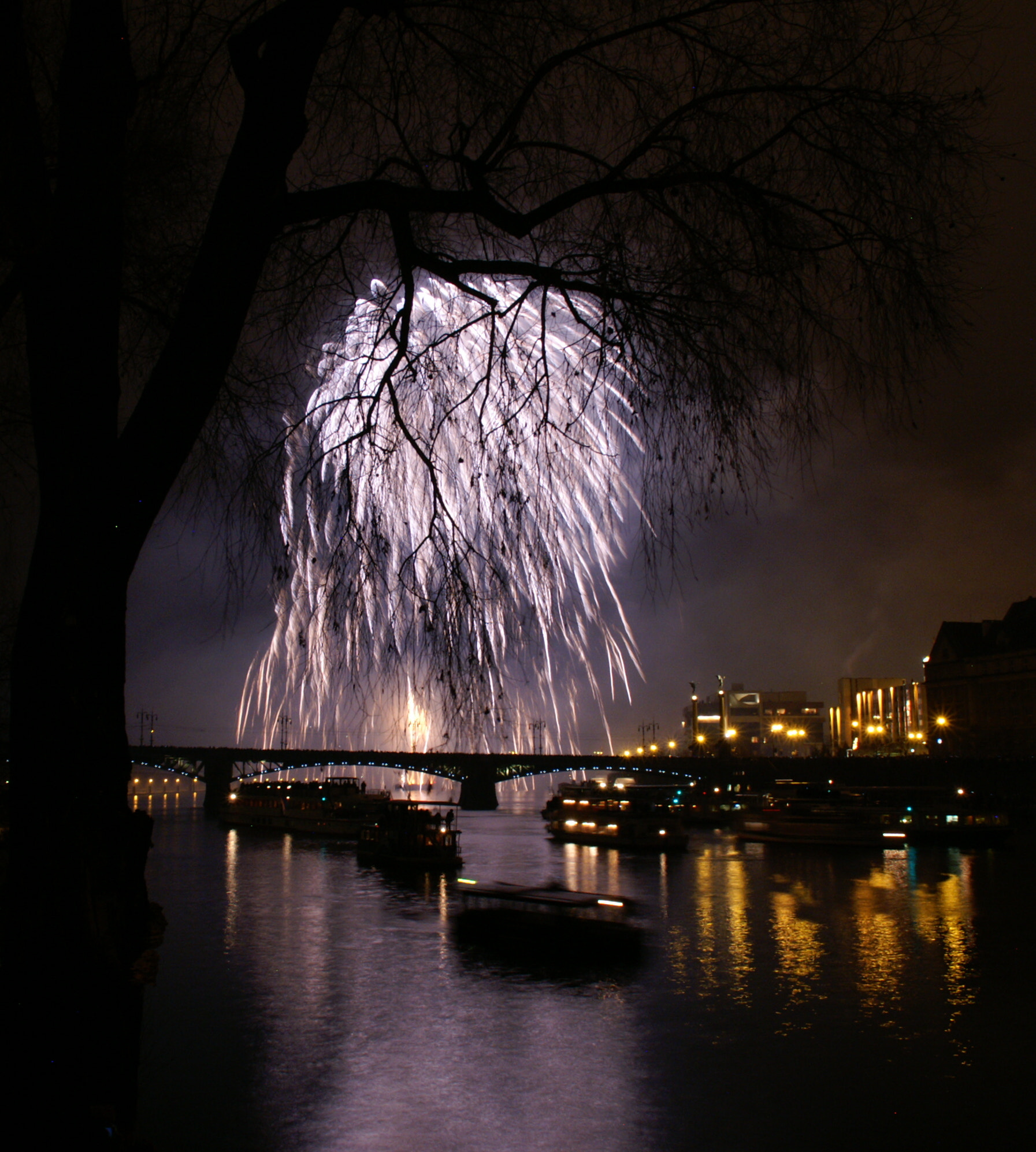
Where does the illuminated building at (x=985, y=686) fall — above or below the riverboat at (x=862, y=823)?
above

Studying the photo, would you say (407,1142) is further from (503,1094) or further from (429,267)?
(429,267)

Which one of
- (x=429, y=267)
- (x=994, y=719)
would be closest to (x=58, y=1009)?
(x=429, y=267)

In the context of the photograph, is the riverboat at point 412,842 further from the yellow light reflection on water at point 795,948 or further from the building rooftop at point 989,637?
the building rooftop at point 989,637

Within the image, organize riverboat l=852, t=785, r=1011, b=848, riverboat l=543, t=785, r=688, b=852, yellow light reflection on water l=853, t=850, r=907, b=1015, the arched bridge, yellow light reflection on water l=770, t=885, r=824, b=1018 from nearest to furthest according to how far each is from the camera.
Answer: yellow light reflection on water l=853, t=850, r=907, b=1015
yellow light reflection on water l=770, t=885, r=824, b=1018
riverboat l=852, t=785, r=1011, b=848
riverboat l=543, t=785, r=688, b=852
the arched bridge

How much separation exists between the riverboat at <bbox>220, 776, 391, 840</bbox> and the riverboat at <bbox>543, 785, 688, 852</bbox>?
17.9m

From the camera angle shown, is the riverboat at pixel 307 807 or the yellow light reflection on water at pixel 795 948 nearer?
the yellow light reflection on water at pixel 795 948

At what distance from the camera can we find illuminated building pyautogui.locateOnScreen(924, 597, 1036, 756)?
12756 centimetres

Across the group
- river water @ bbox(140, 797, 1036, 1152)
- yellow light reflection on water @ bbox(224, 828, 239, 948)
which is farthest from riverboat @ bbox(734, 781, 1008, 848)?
yellow light reflection on water @ bbox(224, 828, 239, 948)

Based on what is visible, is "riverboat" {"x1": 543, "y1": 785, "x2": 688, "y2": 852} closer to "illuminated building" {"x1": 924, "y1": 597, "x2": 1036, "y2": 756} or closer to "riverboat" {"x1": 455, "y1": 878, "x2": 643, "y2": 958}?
"riverboat" {"x1": 455, "y1": 878, "x2": 643, "y2": 958}

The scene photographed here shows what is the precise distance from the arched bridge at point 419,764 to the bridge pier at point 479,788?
0.08 m

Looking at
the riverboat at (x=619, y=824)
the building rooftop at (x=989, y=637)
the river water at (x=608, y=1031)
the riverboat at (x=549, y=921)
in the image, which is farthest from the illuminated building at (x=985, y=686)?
the riverboat at (x=549, y=921)

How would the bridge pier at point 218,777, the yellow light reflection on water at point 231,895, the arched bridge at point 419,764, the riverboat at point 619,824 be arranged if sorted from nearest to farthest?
the yellow light reflection on water at point 231,895
the riverboat at point 619,824
the arched bridge at point 419,764
the bridge pier at point 218,777

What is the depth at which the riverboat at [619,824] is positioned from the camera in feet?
251

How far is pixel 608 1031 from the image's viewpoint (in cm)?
2631
